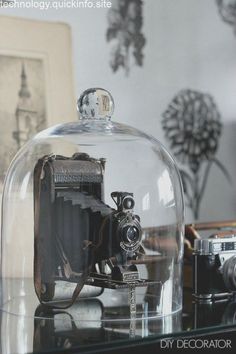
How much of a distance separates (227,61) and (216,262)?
0.59 m

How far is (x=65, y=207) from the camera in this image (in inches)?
37.7

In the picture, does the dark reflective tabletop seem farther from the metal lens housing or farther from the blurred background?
the blurred background

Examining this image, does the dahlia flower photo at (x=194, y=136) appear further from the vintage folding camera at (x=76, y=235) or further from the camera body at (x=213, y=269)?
the vintage folding camera at (x=76, y=235)

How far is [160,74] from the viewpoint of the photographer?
141cm

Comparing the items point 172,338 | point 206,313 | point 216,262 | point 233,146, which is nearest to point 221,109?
point 233,146

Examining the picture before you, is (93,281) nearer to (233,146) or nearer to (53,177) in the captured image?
(53,177)

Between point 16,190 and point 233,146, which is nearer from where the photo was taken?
point 16,190

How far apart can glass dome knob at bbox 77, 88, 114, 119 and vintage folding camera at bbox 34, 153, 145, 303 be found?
85 mm

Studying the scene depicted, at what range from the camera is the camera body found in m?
1.07

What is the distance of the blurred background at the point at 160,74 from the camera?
123 centimetres

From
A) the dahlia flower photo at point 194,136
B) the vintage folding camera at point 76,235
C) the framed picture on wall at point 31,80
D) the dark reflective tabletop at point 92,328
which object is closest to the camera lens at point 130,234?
the vintage folding camera at point 76,235

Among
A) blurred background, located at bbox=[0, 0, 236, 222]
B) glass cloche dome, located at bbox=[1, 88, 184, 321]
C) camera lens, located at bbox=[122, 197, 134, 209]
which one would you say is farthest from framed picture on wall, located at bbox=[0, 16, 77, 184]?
camera lens, located at bbox=[122, 197, 134, 209]

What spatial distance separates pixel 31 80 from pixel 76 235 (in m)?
0.38

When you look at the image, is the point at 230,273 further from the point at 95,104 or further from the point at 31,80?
the point at 31,80
